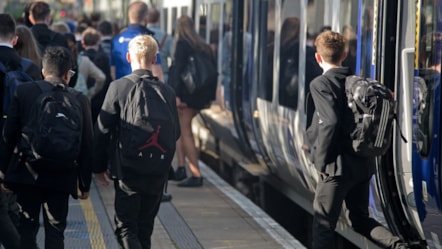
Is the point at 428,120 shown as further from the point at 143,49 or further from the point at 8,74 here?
the point at 8,74

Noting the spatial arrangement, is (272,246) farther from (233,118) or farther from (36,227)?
(233,118)

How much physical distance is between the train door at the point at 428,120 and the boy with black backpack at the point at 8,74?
2475 millimetres

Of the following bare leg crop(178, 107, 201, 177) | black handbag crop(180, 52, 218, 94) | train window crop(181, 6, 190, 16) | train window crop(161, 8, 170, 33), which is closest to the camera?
black handbag crop(180, 52, 218, 94)

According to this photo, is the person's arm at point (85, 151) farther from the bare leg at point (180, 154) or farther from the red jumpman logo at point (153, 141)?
the bare leg at point (180, 154)

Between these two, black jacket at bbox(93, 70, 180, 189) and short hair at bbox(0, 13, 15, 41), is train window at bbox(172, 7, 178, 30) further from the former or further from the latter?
black jacket at bbox(93, 70, 180, 189)

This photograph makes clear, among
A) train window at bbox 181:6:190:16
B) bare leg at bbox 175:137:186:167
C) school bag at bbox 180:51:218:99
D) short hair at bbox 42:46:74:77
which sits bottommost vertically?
bare leg at bbox 175:137:186:167

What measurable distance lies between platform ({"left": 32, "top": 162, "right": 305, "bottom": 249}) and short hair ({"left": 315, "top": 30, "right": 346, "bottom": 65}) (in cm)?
202

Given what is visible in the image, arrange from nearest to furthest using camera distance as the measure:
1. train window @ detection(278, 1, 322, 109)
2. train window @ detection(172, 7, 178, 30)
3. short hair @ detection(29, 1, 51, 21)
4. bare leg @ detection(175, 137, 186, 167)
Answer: train window @ detection(278, 1, 322, 109) < short hair @ detection(29, 1, 51, 21) < bare leg @ detection(175, 137, 186, 167) < train window @ detection(172, 7, 178, 30)

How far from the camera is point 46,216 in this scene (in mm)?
6938

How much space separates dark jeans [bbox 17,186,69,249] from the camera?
6887 mm

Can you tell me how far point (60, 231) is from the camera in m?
6.93

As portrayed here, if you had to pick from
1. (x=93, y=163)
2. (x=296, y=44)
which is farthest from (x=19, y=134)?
(x=296, y=44)

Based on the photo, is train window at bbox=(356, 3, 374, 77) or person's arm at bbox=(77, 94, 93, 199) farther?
train window at bbox=(356, 3, 374, 77)

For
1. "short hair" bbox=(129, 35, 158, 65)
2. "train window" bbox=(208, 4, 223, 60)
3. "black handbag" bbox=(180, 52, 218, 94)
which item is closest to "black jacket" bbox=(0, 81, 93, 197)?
"short hair" bbox=(129, 35, 158, 65)
